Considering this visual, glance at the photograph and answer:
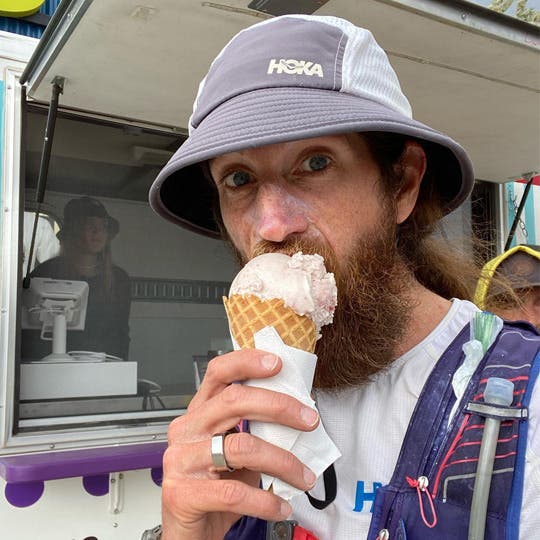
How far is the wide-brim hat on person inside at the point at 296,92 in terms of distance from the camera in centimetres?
135

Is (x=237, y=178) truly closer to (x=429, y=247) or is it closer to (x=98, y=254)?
(x=429, y=247)

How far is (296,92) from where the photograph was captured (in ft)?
4.64

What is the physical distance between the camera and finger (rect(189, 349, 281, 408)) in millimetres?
1109

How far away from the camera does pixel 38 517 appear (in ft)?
9.52

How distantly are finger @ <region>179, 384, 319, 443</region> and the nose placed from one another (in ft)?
1.52

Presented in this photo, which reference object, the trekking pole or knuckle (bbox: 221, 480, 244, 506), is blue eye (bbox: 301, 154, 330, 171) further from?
knuckle (bbox: 221, 480, 244, 506)

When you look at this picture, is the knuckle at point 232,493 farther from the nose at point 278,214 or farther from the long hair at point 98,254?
the long hair at point 98,254

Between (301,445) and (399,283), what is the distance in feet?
2.18

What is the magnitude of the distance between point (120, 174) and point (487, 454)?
3.44m

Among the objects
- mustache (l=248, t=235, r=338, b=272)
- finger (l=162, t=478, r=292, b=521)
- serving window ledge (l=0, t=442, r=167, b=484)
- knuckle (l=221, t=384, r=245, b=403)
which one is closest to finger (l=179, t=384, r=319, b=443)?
knuckle (l=221, t=384, r=245, b=403)

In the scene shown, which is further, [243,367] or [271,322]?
[271,322]

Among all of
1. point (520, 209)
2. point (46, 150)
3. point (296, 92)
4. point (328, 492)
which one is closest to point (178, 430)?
point (328, 492)

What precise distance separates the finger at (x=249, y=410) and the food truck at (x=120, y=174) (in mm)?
1541

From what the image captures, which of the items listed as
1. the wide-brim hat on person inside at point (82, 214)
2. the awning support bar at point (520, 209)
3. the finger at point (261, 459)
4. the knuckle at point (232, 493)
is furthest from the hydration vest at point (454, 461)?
the awning support bar at point (520, 209)
